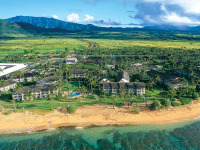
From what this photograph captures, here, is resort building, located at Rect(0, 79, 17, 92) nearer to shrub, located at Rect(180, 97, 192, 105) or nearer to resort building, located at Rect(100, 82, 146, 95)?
resort building, located at Rect(100, 82, 146, 95)

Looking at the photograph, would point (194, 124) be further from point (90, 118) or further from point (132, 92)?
point (90, 118)

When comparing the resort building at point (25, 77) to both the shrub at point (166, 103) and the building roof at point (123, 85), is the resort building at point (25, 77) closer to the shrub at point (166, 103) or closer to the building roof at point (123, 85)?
the building roof at point (123, 85)

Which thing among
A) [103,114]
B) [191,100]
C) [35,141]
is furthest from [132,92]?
[35,141]

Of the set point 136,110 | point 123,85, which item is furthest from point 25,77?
point 136,110

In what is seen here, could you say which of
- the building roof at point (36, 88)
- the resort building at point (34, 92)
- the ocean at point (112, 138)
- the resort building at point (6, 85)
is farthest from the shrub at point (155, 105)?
the resort building at point (6, 85)

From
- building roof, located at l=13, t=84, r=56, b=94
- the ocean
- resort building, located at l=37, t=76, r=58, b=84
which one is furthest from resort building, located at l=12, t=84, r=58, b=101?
the ocean
